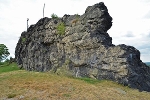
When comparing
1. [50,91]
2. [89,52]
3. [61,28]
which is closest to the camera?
[50,91]

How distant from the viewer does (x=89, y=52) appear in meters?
39.1

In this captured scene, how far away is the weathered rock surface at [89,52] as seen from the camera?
3459 centimetres

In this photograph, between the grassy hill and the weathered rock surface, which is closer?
the grassy hill

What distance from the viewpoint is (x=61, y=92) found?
79.6ft

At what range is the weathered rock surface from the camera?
34.6 metres

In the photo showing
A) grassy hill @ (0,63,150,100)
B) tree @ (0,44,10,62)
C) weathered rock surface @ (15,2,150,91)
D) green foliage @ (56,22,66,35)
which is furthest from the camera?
tree @ (0,44,10,62)

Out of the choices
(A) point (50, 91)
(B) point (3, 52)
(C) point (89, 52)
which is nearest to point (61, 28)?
(C) point (89, 52)

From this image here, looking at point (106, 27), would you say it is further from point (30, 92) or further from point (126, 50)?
point (30, 92)

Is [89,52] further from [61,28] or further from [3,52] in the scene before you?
[3,52]

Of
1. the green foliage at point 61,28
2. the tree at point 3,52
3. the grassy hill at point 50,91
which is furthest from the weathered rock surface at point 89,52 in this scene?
the tree at point 3,52

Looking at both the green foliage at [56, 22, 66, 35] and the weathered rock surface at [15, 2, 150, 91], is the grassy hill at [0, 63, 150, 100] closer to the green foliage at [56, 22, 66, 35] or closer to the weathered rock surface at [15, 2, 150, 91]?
the weathered rock surface at [15, 2, 150, 91]

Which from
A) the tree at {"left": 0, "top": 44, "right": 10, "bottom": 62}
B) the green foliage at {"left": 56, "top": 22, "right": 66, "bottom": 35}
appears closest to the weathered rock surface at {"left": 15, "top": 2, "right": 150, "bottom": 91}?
the green foliage at {"left": 56, "top": 22, "right": 66, "bottom": 35}

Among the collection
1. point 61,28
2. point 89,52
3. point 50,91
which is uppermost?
point 61,28

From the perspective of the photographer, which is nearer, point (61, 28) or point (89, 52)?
point (89, 52)
